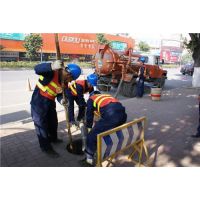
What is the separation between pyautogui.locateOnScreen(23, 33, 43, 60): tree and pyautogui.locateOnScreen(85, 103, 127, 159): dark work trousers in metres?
27.9

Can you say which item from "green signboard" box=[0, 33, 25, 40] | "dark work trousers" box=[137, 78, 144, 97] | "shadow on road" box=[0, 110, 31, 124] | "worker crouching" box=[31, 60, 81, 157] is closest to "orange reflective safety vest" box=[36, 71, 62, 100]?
"worker crouching" box=[31, 60, 81, 157]

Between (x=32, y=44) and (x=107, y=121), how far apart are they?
28.8 m

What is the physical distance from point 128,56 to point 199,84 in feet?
21.0

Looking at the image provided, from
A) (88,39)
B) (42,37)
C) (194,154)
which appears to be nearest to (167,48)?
(88,39)

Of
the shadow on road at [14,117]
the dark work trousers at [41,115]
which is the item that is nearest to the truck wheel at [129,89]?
the shadow on road at [14,117]

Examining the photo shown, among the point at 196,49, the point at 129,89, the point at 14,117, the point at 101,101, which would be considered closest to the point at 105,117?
the point at 101,101

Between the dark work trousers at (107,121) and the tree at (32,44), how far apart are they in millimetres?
27883

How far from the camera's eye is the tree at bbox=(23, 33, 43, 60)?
29.5m

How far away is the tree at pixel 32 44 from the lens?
2946 centimetres

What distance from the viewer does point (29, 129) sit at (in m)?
5.63

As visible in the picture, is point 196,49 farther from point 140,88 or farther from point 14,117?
point 14,117

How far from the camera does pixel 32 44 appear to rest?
1181 inches

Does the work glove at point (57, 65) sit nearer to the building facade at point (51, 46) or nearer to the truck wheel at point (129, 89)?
the truck wheel at point (129, 89)

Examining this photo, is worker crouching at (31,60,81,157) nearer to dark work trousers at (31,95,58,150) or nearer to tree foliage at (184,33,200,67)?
dark work trousers at (31,95,58,150)
